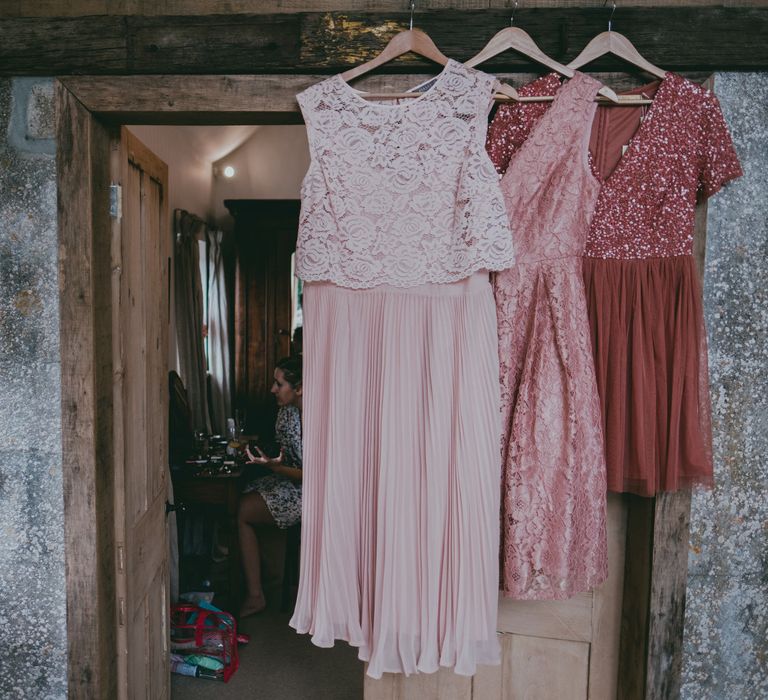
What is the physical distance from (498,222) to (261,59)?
0.74 metres

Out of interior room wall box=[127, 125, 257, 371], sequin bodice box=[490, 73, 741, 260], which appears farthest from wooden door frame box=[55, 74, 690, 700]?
interior room wall box=[127, 125, 257, 371]

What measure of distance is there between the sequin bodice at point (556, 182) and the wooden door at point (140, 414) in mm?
1125

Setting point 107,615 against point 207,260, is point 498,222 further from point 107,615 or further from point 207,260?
point 207,260

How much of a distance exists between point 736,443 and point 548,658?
79cm

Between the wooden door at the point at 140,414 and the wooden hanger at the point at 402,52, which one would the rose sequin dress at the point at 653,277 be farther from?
the wooden door at the point at 140,414

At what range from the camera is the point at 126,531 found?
5.62 feet

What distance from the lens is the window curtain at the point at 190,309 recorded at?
437 centimetres

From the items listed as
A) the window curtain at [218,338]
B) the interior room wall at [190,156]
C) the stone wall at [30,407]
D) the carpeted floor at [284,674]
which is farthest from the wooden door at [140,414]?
the window curtain at [218,338]

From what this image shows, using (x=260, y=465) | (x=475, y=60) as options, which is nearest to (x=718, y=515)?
(x=475, y=60)

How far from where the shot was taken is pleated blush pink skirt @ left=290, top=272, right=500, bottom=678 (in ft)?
4.40

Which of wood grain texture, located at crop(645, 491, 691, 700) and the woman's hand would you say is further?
the woman's hand

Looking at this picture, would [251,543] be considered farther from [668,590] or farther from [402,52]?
[402,52]
